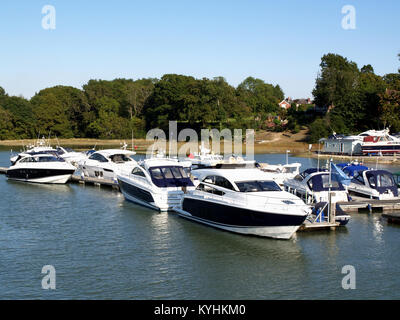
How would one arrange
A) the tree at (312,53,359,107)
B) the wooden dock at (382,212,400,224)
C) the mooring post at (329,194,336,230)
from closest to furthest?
the mooring post at (329,194,336,230)
the wooden dock at (382,212,400,224)
the tree at (312,53,359,107)

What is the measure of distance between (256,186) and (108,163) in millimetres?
20658

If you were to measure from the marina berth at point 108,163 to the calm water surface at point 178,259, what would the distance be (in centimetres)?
1172

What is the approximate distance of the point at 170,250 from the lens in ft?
68.1

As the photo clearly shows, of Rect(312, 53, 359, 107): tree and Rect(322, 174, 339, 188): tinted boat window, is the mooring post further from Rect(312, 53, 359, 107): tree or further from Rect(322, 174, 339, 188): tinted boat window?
Rect(312, 53, 359, 107): tree

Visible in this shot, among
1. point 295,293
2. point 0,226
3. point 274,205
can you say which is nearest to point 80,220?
point 0,226

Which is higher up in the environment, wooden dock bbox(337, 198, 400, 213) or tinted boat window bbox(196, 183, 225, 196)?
tinted boat window bbox(196, 183, 225, 196)

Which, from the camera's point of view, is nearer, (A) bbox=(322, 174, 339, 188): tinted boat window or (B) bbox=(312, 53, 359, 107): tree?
(A) bbox=(322, 174, 339, 188): tinted boat window

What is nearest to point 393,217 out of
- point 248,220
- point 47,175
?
point 248,220

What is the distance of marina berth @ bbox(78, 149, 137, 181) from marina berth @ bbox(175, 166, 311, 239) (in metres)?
15.8

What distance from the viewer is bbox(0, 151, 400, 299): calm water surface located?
53.5ft

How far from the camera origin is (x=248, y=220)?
21547 millimetres

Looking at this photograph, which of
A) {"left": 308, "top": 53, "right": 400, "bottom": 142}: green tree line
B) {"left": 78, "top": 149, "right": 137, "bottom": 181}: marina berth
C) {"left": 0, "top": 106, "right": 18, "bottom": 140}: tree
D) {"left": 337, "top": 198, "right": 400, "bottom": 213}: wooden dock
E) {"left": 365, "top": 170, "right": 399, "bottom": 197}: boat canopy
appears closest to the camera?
{"left": 337, "top": 198, "right": 400, "bottom": 213}: wooden dock

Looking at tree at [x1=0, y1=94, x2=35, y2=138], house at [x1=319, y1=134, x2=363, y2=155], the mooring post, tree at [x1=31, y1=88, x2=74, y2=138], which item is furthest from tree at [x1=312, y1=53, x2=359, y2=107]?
the mooring post

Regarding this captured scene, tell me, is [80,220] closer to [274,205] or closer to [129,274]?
[129,274]
